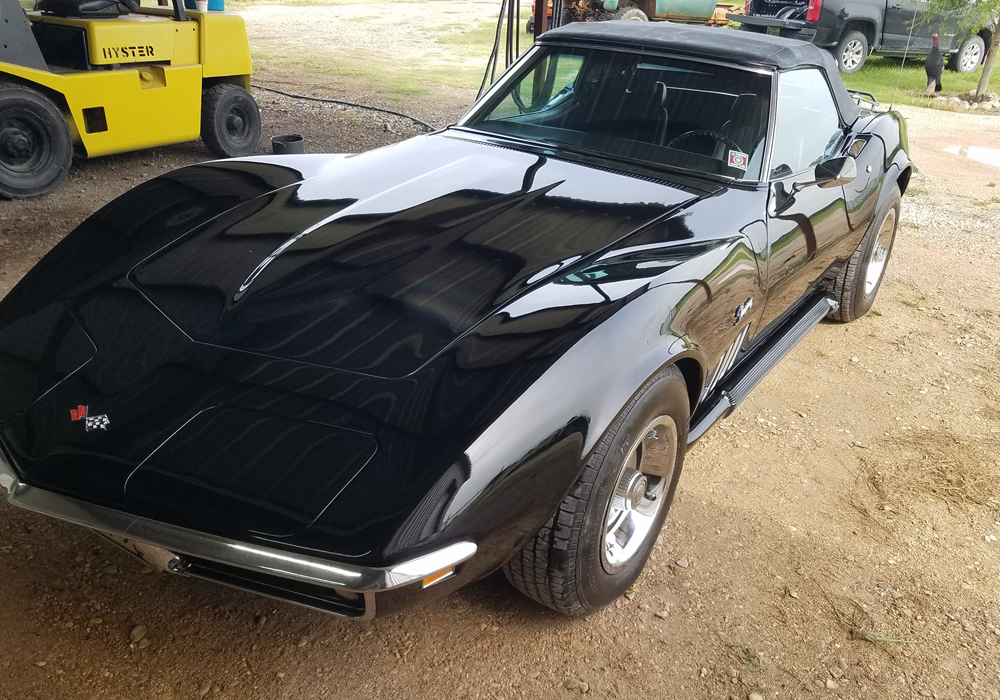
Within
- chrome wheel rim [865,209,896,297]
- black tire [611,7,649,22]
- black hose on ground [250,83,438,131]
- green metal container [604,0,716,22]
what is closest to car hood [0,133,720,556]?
chrome wheel rim [865,209,896,297]

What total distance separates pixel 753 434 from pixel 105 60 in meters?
5.17

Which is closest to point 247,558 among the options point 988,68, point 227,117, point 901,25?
point 227,117

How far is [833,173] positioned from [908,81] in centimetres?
1213

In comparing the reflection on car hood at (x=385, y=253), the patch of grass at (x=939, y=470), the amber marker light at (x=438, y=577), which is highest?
the reflection on car hood at (x=385, y=253)

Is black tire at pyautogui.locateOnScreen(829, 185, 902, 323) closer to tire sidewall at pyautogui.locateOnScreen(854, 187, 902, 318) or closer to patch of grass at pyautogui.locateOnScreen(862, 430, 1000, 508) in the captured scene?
tire sidewall at pyautogui.locateOnScreen(854, 187, 902, 318)

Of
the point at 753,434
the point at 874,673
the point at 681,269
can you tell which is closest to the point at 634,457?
the point at 681,269

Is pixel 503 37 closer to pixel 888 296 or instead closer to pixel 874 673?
pixel 888 296

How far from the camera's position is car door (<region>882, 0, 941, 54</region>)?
12203 millimetres

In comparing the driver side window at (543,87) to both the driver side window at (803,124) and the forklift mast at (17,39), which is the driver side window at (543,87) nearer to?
the driver side window at (803,124)

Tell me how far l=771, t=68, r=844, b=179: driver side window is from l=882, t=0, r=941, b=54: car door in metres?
10.3

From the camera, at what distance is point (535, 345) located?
197cm

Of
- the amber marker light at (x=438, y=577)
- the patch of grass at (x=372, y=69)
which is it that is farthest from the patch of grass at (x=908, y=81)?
the amber marker light at (x=438, y=577)

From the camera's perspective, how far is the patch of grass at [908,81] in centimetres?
1175

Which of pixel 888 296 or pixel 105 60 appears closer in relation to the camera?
pixel 888 296
